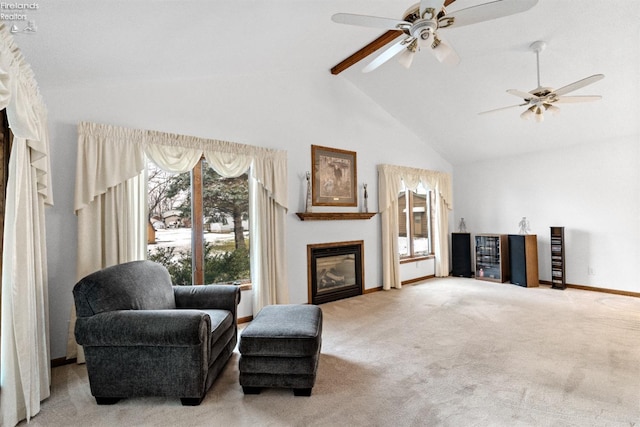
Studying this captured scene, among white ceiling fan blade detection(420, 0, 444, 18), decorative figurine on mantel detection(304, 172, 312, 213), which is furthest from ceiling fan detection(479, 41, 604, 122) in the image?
decorative figurine on mantel detection(304, 172, 312, 213)

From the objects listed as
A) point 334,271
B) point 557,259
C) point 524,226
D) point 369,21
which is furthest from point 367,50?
point 557,259

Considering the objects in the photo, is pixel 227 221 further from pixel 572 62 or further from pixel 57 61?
pixel 572 62

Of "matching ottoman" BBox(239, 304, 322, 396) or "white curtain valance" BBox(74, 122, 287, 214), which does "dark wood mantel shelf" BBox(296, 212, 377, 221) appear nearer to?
"white curtain valance" BBox(74, 122, 287, 214)

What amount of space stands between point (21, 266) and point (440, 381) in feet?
9.94

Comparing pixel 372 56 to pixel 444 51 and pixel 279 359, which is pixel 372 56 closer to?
pixel 444 51

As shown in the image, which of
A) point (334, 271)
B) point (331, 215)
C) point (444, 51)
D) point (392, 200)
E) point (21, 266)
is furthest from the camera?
point (392, 200)

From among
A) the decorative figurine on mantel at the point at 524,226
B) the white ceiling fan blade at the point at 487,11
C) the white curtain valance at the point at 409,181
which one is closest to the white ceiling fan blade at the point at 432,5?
the white ceiling fan blade at the point at 487,11

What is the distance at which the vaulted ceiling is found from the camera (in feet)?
7.46

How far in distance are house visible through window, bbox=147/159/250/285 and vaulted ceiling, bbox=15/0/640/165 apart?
1.20 metres

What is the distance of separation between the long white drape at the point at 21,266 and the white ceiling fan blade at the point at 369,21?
1920 mm

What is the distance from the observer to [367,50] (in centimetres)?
427

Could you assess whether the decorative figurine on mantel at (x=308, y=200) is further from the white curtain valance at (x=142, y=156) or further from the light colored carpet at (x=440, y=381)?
the light colored carpet at (x=440, y=381)

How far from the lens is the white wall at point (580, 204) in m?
4.99

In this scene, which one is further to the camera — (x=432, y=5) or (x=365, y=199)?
(x=365, y=199)
